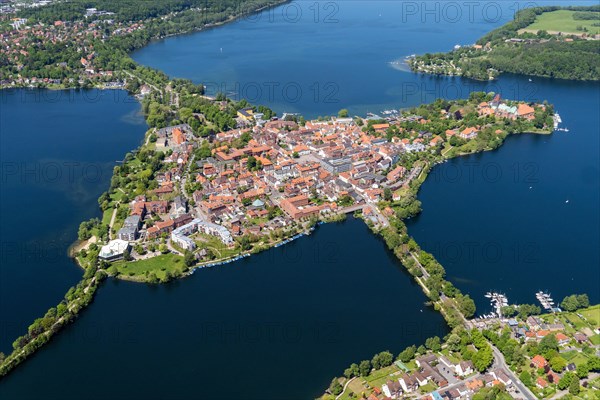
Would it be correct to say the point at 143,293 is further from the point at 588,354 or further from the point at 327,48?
the point at 327,48

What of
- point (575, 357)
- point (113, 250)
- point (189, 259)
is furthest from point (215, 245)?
point (575, 357)

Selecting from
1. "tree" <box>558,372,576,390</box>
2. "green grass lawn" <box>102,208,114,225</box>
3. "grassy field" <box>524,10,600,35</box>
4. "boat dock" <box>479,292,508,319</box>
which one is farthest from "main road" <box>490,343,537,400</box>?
"grassy field" <box>524,10,600,35</box>

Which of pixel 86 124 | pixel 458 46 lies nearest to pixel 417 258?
pixel 86 124

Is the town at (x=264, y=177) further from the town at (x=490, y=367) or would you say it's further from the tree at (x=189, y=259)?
the town at (x=490, y=367)

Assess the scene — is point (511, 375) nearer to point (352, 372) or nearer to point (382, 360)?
point (382, 360)

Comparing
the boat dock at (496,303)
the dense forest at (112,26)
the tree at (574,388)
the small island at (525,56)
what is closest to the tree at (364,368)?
the boat dock at (496,303)

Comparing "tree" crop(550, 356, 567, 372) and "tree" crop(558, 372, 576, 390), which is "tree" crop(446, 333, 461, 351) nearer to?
"tree" crop(550, 356, 567, 372)
